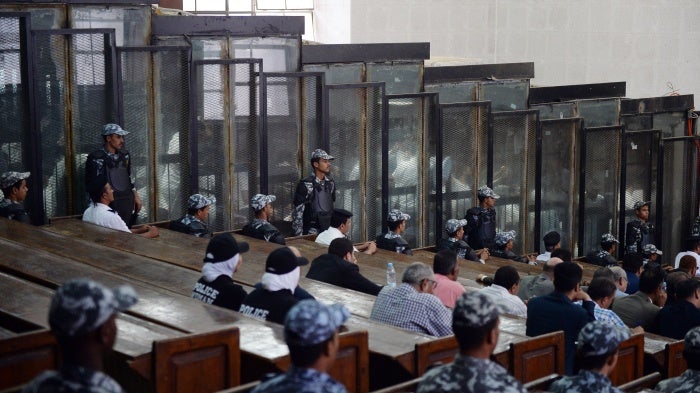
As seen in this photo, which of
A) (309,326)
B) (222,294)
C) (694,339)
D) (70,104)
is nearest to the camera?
(309,326)

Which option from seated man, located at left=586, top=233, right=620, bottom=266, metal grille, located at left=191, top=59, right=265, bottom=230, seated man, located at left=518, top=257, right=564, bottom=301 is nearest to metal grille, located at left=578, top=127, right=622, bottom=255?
seated man, located at left=586, top=233, right=620, bottom=266

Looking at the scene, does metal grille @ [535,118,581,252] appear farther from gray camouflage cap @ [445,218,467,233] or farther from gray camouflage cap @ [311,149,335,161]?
gray camouflage cap @ [311,149,335,161]

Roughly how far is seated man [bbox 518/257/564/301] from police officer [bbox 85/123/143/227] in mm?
4367

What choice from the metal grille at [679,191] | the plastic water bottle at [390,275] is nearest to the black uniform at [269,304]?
the plastic water bottle at [390,275]

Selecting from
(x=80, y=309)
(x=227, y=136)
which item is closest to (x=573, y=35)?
(x=227, y=136)

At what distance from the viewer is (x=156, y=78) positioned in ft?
41.6

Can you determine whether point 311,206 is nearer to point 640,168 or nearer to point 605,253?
point 605,253

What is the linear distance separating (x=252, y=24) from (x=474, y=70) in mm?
3794

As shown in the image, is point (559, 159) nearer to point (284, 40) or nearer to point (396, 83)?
point (396, 83)

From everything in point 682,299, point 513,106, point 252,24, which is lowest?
point 682,299

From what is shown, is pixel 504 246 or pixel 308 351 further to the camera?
pixel 504 246

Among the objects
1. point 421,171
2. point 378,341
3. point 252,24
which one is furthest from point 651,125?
point 378,341

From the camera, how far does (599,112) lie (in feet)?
56.3

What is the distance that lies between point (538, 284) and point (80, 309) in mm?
6109
